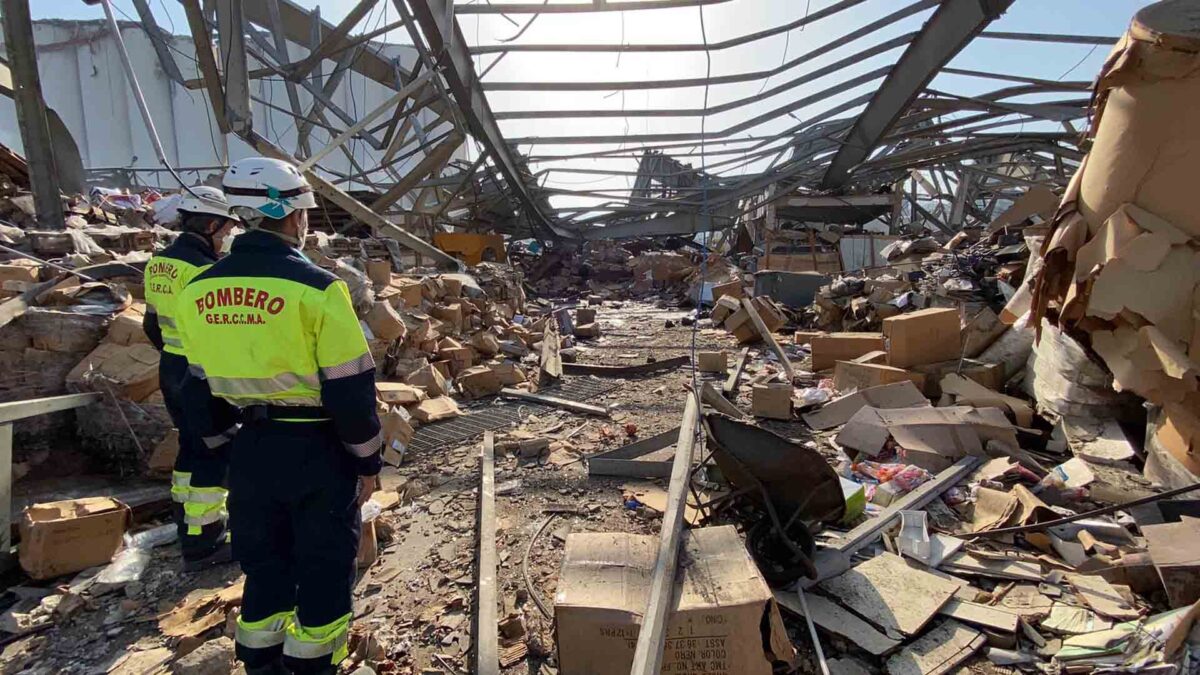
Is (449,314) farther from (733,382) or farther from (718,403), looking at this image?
(718,403)

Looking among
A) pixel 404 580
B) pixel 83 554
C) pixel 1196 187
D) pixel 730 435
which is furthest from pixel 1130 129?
pixel 83 554

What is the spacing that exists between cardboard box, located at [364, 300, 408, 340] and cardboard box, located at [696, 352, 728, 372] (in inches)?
140

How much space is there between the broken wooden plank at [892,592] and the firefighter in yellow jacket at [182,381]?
3149 millimetres

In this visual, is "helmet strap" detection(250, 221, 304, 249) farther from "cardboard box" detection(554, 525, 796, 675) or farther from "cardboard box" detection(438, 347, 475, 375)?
"cardboard box" detection(438, 347, 475, 375)

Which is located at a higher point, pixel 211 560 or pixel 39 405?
pixel 39 405

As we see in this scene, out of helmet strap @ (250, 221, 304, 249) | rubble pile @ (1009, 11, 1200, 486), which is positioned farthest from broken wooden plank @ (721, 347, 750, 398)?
helmet strap @ (250, 221, 304, 249)

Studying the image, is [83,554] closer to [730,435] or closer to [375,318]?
[375,318]

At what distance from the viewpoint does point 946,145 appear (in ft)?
35.3

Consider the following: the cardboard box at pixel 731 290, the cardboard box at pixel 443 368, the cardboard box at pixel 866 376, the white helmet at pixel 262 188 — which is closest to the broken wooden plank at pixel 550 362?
the cardboard box at pixel 443 368

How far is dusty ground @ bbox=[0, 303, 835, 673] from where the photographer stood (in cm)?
248

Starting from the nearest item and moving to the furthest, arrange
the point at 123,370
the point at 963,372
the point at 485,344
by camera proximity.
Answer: the point at 123,370
the point at 963,372
the point at 485,344

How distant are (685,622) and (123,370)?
3.82 meters

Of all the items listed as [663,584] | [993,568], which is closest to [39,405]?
[663,584]

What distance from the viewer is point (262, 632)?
2.12m
